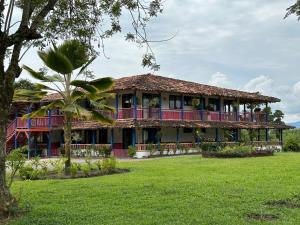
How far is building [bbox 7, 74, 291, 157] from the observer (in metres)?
32.0

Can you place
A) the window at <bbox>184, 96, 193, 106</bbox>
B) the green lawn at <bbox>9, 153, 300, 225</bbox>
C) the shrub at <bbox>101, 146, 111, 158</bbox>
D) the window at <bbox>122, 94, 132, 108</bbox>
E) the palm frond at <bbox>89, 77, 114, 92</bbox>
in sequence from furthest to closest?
the window at <bbox>184, 96, 193, 106</bbox> → the window at <bbox>122, 94, 132, 108</bbox> → the shrub at <bbox>101, 146, 111, 158</bbox> → the palm frond at <bbox>89, 77, 114, 92</bbox> → the green lawn at <bbox>9, 153, 300, 225</bbox>

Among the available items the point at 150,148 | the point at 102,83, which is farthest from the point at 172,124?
the point at 102,83

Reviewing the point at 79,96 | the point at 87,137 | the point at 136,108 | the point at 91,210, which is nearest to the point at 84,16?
the point at 91,210

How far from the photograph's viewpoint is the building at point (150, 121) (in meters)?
32.0

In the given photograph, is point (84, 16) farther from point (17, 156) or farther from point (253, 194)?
point (253, 194)

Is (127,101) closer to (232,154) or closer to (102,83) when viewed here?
(232,154)

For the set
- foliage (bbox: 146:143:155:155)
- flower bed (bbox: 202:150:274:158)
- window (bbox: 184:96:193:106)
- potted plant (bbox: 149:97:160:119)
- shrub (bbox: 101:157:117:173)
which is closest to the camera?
shrub (bbox: 101:157:117:173)

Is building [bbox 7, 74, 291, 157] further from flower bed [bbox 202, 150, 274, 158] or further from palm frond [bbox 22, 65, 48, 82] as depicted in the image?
palm frond [bbox 22, 65, 48, 82]

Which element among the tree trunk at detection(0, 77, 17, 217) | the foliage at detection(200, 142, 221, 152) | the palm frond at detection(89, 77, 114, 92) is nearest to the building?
the foliage at detection(200, 142, 221, 152)

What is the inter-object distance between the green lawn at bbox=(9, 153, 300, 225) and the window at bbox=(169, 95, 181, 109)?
19.7m

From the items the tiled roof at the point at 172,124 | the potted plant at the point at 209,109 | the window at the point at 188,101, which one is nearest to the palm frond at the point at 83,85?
the tiled roof at the point at 172,124

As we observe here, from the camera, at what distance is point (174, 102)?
36.4 metres

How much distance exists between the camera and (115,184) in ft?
46.1

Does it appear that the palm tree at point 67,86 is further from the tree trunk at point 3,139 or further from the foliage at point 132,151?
the foliage at point 132,151
